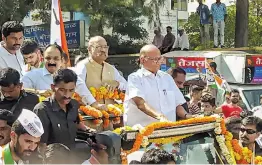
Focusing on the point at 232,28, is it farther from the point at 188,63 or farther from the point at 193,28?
the point at 188,63

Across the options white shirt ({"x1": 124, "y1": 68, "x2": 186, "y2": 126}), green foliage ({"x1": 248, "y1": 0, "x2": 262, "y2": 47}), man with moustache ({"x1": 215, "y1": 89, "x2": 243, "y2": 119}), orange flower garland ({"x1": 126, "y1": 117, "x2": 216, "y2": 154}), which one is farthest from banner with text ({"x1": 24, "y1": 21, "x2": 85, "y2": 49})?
orange flower garland ({"x1": 126, "y1": 117, "x2": 216, "y2": 154})

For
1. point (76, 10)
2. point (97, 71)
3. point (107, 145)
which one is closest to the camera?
point (107, 145)

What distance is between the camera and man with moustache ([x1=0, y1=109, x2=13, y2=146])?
415 centimetres

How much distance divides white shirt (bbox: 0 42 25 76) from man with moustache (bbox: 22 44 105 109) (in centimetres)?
36

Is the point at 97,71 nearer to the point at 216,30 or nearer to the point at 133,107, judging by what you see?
the point at 133,107

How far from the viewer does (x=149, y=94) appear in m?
5.49

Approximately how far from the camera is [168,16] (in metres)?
24.6

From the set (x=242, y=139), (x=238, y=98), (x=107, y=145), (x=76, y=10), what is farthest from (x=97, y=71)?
(x=76, y=10)

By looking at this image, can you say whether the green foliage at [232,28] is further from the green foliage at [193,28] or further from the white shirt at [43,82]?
the white shirt at [43,82]

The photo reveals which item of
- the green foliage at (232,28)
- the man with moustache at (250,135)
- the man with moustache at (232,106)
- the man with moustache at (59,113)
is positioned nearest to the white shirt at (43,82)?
the man with moustache at (59,113)

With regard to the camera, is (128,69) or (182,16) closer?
(128,69)

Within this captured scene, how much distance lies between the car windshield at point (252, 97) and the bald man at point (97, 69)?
4.57 meters

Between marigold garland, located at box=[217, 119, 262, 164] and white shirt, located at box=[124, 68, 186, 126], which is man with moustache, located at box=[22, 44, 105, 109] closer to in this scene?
white shirt, located at box=[124, 68, 186, 126]

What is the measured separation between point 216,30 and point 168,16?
542cm
